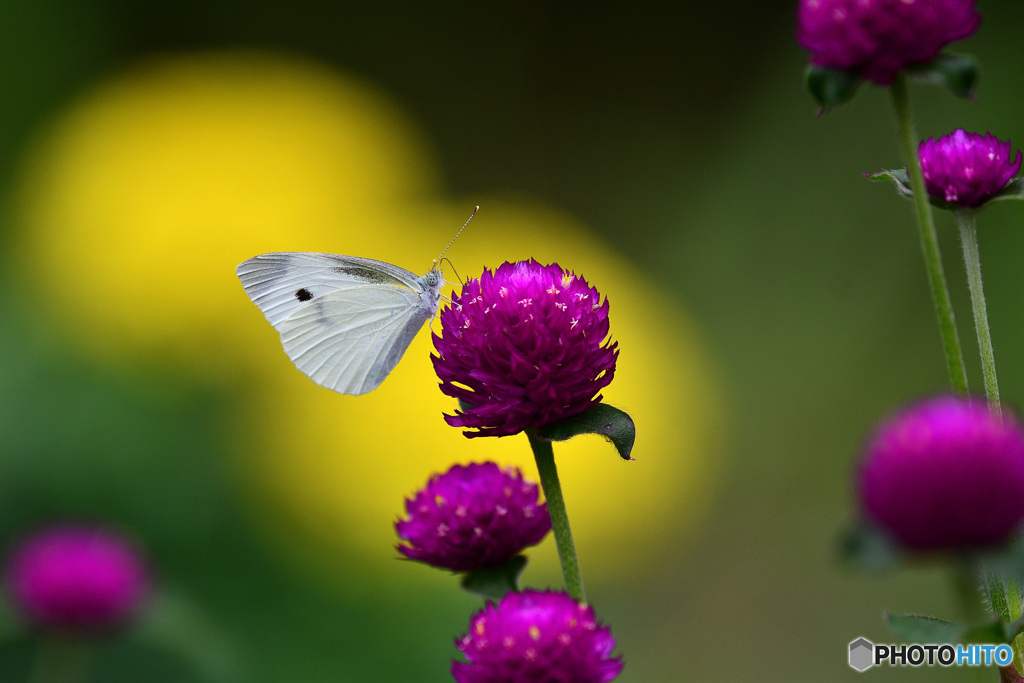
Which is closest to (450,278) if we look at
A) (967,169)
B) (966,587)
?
(967,169)

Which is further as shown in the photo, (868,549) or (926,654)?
(926,654)

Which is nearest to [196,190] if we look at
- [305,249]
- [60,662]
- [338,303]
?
[305,249]

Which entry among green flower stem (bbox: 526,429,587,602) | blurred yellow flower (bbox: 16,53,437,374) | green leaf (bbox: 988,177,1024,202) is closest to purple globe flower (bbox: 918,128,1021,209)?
green leaf (bbox: 988,177,1024,202)

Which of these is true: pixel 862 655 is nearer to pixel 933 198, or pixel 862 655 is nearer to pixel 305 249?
pixel 933 198

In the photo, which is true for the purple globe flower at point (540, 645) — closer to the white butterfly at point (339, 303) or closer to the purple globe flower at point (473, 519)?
the purple globe flower at point (473, 519)

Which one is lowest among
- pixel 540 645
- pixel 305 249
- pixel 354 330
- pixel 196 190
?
pixel 540 645

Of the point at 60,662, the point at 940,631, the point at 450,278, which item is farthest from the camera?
the point at 450,278

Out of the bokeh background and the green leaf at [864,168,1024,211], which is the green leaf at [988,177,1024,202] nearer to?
the green leaf at [864,168,1024,211]

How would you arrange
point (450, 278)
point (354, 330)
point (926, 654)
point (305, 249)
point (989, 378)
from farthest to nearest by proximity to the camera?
point (450, 278) → point (305, 249) → point (354, 330) → point (926, 654) → point (989, 378)

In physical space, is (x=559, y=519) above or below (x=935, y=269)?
below
